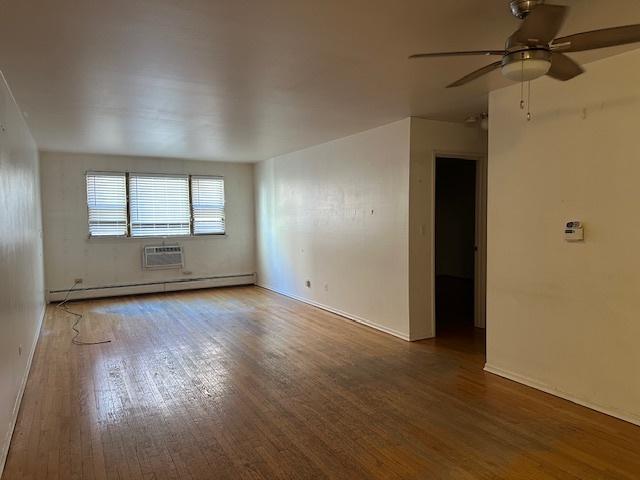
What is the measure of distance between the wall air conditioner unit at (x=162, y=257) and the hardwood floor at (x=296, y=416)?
2.82m

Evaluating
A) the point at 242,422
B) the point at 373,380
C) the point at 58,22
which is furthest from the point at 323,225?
the point at 58,22

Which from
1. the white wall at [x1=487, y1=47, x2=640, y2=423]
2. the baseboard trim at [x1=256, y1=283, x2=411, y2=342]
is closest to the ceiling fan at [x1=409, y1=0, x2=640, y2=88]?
the white wall at [x1=487, y1=47, x2=640, y2=423]

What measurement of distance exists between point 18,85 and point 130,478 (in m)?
2.97

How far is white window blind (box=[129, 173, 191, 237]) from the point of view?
7.46m

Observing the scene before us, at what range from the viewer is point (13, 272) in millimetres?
3172

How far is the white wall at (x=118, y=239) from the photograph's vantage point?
22.5 ft

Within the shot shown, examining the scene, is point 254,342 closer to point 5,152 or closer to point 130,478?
point 130,478

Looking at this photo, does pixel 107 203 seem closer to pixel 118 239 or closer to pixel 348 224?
pixel 118 239

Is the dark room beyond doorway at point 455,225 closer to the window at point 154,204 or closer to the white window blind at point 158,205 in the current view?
the window at point 154,204

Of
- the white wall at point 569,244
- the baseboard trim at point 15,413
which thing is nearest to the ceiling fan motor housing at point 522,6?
the white wall at point 569,244

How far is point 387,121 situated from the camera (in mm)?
4699

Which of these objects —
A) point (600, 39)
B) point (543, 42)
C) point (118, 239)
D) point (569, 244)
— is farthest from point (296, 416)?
point (118, 239)

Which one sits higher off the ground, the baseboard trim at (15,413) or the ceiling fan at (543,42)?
the ceiling fan at (543,42)

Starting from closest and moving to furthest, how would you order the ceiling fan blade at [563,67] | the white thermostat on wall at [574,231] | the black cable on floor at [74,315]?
the ceiling fan blade at [563,67]
the white thermostat on wall at [574,231]
the black cable on floor at [74,315]
